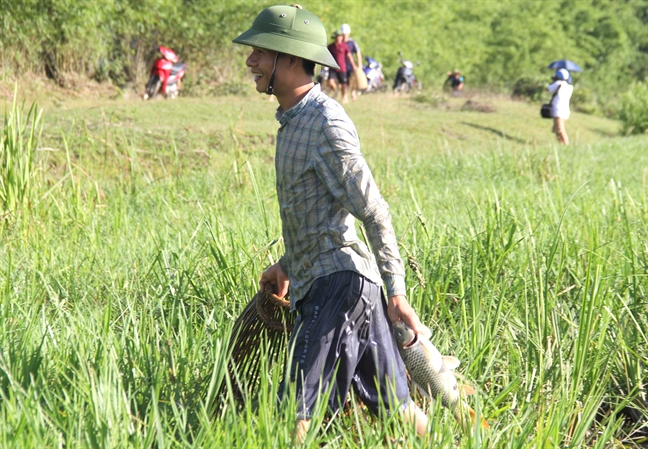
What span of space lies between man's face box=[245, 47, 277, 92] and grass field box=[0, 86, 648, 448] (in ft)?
2.52

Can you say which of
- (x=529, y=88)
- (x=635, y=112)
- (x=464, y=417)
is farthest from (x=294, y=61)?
(x=529, y=88)

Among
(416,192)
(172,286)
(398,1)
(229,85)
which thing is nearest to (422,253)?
(172,286)

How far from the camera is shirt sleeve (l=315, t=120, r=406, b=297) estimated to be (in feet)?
7.46

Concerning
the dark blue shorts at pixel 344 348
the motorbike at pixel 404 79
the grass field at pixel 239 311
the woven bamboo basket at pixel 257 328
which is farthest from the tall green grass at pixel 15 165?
the motorbike at pixel 404 79

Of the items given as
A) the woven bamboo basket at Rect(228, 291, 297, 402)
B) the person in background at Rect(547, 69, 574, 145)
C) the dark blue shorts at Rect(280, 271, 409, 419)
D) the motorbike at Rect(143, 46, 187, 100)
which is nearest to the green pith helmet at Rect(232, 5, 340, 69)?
the dark blue shorts at Rect(280, 271, 409, 419)

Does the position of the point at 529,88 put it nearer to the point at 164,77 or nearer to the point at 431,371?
the point at 164,77

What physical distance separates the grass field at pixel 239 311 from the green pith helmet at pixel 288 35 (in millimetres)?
792

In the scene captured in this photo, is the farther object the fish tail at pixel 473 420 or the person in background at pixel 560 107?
the person in background at pixel 560 107

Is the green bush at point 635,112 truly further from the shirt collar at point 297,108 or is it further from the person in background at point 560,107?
the shirt collar at point 297,108

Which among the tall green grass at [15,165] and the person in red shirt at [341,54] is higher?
the person in red shirt at [341,54]

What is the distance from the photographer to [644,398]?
3.04 meters

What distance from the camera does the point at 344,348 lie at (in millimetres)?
2361

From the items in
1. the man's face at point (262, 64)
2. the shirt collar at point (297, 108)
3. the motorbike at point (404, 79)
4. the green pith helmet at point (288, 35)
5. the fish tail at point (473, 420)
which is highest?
the green pith helmet at point (288, 35)

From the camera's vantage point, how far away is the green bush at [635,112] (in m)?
18.5
